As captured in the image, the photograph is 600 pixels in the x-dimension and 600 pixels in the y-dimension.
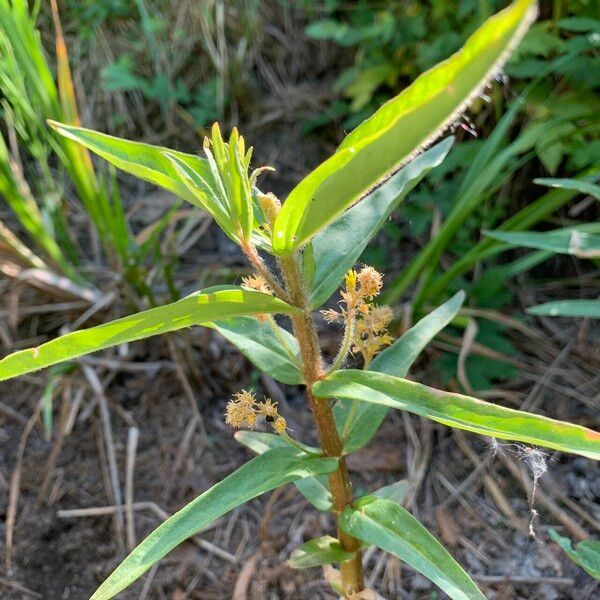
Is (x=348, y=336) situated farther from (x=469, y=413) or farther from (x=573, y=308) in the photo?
(x=573, y=308)

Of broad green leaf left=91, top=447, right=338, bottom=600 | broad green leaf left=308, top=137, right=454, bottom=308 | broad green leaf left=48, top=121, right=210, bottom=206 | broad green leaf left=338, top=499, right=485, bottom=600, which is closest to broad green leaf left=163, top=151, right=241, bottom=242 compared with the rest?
broad green leaf left=48, top=121, right=210, bottom=206

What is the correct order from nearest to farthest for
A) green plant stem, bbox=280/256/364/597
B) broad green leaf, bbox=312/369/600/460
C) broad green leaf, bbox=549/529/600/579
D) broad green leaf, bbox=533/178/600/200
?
1. broad green leaf, bbox=312/369/600/460
2. green plant stem, bbox=280/256/364/597
3. broad green leaf, bbox=549/529/600/579
4. broad green leaf, bbox=533/178/600/200

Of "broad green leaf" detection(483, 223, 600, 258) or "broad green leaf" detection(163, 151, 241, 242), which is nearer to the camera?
"broad green leaf" detection(163, 151, 241, 242)

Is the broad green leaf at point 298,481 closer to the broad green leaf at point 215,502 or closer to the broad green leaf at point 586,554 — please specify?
the broad green leaf at point 215,502

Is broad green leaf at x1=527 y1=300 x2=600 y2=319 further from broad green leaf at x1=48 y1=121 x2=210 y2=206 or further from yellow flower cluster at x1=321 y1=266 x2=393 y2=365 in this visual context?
broad green leaf at x1=48 y1=121 x2=210 y2=206

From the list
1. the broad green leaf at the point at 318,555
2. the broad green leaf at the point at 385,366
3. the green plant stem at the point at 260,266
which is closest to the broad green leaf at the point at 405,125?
the green plant stem at the point at 260,266

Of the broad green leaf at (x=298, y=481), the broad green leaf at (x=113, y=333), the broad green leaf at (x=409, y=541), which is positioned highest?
the broad green leaf at (x=113, y=333)

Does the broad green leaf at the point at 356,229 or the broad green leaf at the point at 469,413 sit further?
the broad green leaf at the point at 356,229
